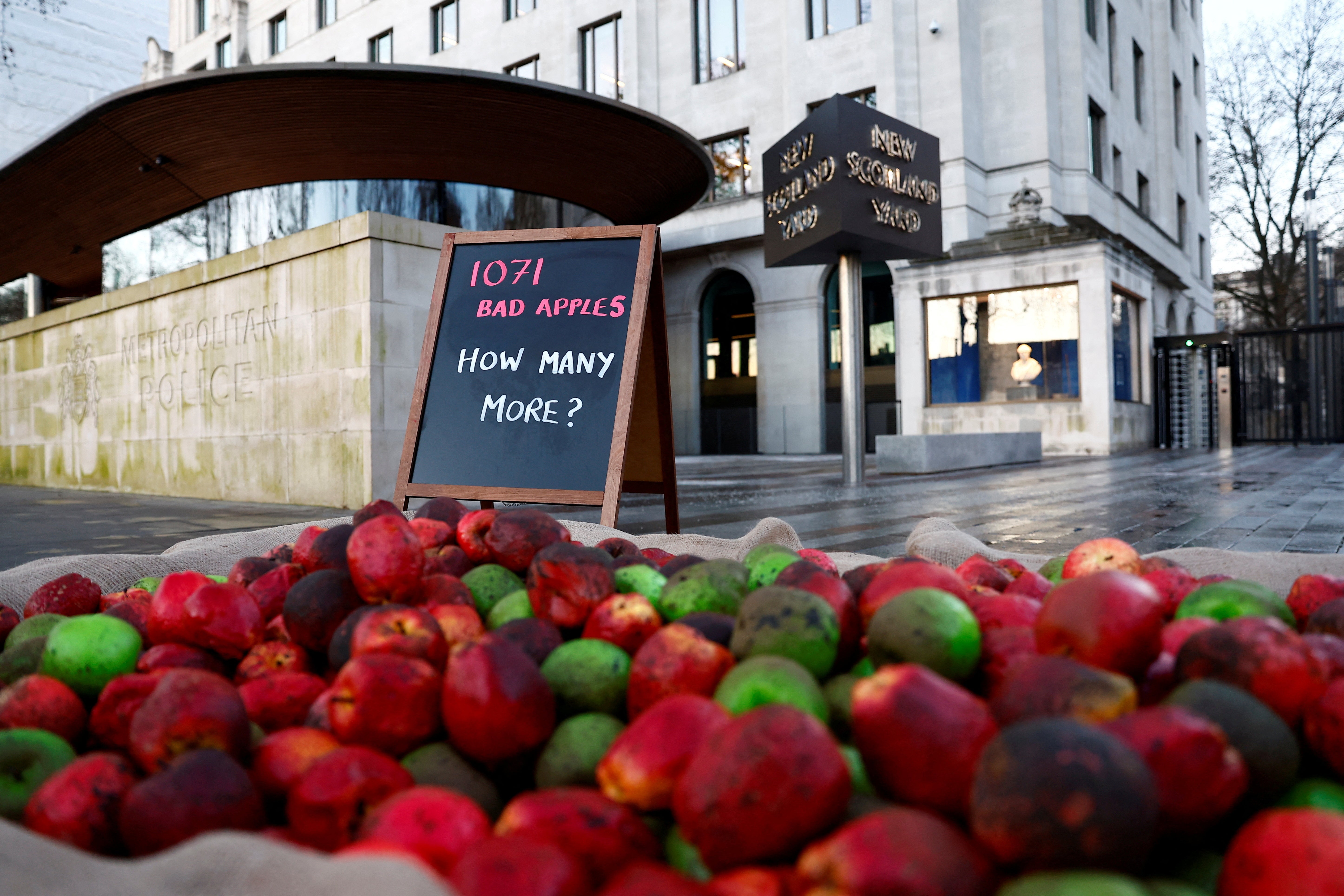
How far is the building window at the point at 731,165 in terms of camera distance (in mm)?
22594

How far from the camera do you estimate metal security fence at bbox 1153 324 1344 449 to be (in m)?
19.7

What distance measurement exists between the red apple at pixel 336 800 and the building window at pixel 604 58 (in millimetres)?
25145

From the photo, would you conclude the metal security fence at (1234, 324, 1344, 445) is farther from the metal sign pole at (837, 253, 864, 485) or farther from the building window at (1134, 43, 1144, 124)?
the metal sign pole at (837, 253, 864, 485)

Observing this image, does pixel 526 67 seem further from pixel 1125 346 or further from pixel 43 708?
pixel 43 708

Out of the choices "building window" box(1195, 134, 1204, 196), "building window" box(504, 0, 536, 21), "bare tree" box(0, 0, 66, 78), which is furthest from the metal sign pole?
"building window" box(1195, 134, 1204, 196)

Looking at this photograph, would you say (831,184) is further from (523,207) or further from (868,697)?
(868,697)

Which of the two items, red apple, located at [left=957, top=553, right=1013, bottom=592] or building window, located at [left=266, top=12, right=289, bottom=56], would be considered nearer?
red apple, located at [left=957, top=553, right=1013, bottom=592]

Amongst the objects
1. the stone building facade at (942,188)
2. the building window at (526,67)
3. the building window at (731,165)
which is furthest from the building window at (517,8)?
the building window at (731,165)

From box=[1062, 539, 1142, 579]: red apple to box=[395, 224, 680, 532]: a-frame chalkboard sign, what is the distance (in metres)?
1.97

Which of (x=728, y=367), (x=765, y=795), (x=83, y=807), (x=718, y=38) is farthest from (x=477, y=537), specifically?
(x=718, y=38)

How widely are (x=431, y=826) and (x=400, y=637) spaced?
39 centimetres

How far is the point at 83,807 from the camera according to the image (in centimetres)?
87

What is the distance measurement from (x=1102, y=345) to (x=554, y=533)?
56.4 ft

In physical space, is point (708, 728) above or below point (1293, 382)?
below
